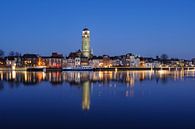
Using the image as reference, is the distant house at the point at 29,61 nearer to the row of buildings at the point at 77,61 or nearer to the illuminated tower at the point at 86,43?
the row of buildings at the point at 77,61

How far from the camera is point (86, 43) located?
531 ft

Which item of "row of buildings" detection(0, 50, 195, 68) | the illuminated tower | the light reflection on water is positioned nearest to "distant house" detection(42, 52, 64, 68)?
"row of buildings" detection(0, 50, 195, 68)

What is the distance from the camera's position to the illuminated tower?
15754 cm

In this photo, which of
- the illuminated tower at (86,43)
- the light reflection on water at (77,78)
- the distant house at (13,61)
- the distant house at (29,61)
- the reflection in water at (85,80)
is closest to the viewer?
the reflection in water at (85,80)

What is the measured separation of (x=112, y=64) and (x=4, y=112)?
14394 centimetres

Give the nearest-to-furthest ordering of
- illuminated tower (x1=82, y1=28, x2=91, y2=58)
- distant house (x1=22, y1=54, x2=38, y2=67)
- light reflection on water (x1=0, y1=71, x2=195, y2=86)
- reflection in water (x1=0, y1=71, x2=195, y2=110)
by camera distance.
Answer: reflection in water (x1=0, y1=71, x2=195, y2=110)
light reflection on water (x1=0, y1=71, x2=195, y2=86)
distant house (x1=22, y1=54, x2=38, y2=67)
illuminated tower (x1=82, y1=28, x2=91, y2=58)

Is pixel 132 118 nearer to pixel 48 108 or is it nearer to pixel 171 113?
pixel 171 113

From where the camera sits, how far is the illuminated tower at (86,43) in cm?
15754

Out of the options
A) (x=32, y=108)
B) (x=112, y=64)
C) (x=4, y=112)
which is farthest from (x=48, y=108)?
(x=112, y=64)

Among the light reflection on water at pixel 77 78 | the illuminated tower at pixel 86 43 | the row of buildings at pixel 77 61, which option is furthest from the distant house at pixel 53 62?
the light reflection on water at pixel 77 78

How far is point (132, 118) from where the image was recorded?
15734 millimetres

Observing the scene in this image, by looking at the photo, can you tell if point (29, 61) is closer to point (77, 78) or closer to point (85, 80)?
point (77, 78)

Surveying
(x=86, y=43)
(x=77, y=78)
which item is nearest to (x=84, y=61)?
(x=86, y=43)

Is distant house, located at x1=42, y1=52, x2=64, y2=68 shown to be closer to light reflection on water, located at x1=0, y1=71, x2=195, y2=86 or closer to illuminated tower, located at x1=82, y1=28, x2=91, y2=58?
illuminated tower, located at x1=82, y1=28, x2=91, y2=58
